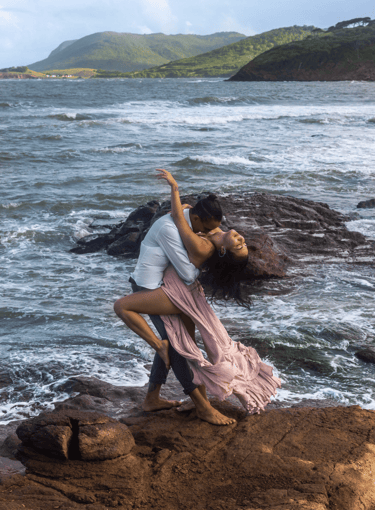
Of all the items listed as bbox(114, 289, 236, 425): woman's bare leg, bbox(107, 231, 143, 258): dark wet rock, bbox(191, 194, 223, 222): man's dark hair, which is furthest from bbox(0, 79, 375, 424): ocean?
bbox(191, 194, 223, 222): man's dark hair

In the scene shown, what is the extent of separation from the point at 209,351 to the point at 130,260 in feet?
17.8

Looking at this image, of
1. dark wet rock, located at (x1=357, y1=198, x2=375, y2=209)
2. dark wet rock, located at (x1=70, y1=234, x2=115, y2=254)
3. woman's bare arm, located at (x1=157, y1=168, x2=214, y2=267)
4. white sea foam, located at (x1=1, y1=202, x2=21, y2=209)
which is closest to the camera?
woman's bare arm, located at (x1=157, y1=168, x2=214, y2=267)

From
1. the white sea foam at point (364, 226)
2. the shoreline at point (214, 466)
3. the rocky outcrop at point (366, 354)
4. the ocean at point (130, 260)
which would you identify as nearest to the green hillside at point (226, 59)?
the ocean at point (130, 260)

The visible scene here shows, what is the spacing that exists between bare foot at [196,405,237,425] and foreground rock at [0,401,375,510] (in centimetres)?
4

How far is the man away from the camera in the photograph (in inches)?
130

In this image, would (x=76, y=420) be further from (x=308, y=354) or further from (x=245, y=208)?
(x=245, y=208)

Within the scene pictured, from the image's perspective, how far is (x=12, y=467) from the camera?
3.07m

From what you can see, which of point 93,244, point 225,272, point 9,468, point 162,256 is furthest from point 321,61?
point 9,468

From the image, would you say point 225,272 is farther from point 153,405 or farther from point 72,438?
point 72,438

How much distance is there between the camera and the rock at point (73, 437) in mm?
3025

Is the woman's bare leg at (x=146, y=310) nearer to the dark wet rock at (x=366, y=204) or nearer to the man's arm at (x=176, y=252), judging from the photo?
the man's arm at (x=176, y=252)

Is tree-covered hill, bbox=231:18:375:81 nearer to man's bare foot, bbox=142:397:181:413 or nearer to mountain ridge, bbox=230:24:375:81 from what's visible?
mountain ridge, bbox=230:24:375:81

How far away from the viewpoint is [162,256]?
3.40m

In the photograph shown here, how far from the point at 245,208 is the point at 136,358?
504 centimetres
